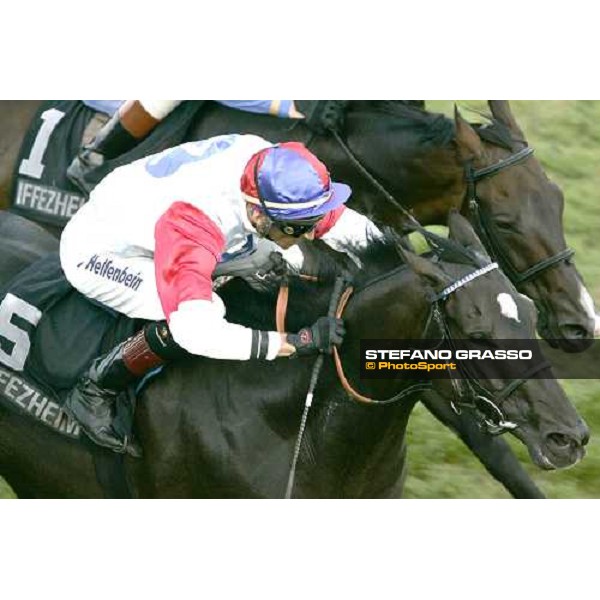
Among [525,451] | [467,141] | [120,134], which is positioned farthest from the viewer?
[120,134]

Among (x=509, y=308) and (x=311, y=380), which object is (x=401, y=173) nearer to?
(x=311, y=380)

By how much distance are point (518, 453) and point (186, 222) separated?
6.49 ft

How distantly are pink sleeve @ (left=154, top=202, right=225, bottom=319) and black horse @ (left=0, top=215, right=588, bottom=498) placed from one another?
0.35 metres

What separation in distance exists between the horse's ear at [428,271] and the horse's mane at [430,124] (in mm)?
1292

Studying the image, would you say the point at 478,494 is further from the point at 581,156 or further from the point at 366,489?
the point at 581,156

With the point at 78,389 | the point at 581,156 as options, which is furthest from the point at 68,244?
the point at 581,156

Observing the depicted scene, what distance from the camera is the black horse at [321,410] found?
439cm

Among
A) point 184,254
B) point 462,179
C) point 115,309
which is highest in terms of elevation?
point 184,254

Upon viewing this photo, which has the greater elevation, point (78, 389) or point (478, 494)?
point (78, 389)

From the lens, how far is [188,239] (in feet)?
14.4

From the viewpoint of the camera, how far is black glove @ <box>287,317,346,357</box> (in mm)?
4422

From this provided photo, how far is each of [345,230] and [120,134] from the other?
5.15ft

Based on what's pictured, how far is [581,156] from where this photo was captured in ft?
26.9

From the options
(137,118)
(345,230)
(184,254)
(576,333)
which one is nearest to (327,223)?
(345,230)
